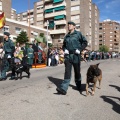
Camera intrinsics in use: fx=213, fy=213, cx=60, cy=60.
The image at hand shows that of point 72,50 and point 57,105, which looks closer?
point 57,105

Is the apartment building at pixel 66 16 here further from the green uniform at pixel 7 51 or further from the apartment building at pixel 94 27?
the green uniform at pixel 7 51

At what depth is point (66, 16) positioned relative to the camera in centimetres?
6469

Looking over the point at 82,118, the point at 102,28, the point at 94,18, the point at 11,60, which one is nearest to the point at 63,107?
the point at 82,118

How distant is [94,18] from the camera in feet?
229

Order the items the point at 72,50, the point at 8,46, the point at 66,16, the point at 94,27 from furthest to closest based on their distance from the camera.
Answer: the point at 94,27 < the point at 66,16 < the point at 8,46 < the point at 72,50

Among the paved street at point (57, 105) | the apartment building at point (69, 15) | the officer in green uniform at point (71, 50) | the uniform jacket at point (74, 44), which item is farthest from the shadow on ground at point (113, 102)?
the apartment building at point (69, 15)

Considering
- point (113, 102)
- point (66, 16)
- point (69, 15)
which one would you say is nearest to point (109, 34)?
point (66, 16)

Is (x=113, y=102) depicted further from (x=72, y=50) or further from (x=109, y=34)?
(x=109, y=34)

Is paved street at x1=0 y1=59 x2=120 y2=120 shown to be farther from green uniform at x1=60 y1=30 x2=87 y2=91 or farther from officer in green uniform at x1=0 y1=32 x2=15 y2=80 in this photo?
officer in green uniform at x1=0 y1=32 x2=15 y2=80

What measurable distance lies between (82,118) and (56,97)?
1713mm

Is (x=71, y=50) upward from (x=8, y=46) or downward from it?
downward

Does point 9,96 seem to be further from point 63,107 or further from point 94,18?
point 94,18

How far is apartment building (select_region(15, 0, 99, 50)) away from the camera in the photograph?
6209 cm

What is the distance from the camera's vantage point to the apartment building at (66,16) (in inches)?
2445
